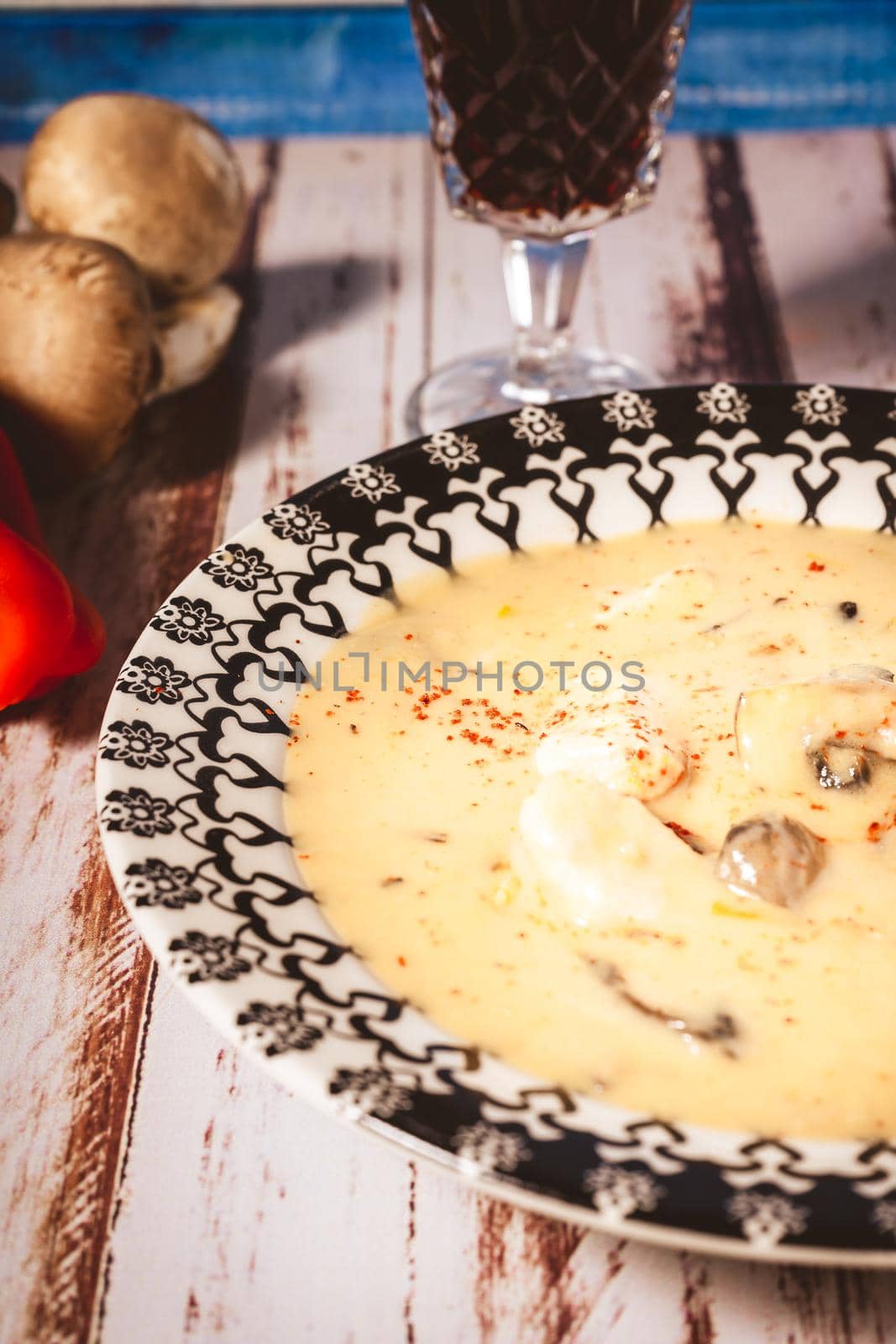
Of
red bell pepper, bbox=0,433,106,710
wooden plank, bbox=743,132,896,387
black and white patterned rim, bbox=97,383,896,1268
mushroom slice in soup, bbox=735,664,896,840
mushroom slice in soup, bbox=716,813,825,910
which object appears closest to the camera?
black and white patterned rim, bbox=97,383,896,1268

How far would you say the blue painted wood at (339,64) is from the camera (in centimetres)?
339

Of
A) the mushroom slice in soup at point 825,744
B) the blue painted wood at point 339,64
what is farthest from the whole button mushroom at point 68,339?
the blue painted wood at point 339,64

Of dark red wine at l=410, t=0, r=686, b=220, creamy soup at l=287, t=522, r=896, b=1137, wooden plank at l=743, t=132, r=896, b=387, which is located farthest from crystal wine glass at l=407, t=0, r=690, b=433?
creamy soup at l=287, t=522, r=896, b=1137

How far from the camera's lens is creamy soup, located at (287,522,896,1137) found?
1.13 meters

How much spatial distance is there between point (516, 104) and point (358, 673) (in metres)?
0.88

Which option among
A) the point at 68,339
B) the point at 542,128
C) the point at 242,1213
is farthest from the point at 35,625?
the point at 542,128

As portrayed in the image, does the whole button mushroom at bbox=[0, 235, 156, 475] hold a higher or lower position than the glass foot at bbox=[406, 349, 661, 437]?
lower

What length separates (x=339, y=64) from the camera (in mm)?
3410

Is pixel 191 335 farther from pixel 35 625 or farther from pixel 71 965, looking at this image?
pixel 71 965

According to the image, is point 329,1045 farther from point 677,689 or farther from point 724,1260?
point 677,689

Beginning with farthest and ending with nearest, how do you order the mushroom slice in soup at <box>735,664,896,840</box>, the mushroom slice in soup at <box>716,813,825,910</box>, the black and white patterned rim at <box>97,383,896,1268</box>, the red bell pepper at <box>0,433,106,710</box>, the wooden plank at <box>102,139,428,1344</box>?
the red bell pepper at <box>0,433,106,710</box> < the mushroom slice in soup at <box>735,664,896,840</box> < the mushroom slice in soup at <box>716,813,825,910</box> < the wooden plank at <box>102,139,428,1344</box> < the black and white patterned rim at <box>97,383,896,1268</box>

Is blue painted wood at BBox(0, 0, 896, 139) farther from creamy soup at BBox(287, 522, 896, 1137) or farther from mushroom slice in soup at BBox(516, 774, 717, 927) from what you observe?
mushroom slice in soup at BBox(516, 774, 717, 927)

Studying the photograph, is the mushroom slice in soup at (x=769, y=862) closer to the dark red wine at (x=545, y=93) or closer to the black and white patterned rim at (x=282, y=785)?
the black and white patterned rim at (x=282, y=785)

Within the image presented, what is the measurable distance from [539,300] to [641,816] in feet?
3.74
